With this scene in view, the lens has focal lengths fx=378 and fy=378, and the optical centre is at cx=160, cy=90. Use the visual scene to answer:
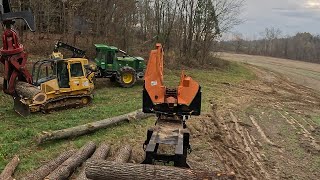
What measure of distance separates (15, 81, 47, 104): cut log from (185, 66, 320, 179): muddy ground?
4984mm

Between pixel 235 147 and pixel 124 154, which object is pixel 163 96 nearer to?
pixel 124 154

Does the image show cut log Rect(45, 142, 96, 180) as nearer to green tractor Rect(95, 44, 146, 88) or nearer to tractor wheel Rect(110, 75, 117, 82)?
green tractor Rect(95, 44, 146, 88)

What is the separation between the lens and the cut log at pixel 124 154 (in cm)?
862

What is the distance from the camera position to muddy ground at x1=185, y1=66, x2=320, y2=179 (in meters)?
9.45

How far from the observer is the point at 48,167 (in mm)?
8031

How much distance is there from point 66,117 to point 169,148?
418 centimetres

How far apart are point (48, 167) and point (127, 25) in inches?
870

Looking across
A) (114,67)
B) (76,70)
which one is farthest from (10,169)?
(114,67)

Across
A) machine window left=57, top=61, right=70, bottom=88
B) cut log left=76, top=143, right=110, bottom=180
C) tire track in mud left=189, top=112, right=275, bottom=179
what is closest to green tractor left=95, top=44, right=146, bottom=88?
machine window left=57, top=61, right=70, bottom=88

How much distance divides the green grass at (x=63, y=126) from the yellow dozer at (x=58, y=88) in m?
0.33

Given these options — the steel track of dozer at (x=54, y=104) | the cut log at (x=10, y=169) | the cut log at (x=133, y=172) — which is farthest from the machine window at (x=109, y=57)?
the cut log at (x=133, y=172)

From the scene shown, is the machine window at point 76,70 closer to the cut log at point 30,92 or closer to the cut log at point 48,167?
the cut log at point 30,92

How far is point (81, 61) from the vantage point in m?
14.1

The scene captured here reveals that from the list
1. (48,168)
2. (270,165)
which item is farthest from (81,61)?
(270,165)
